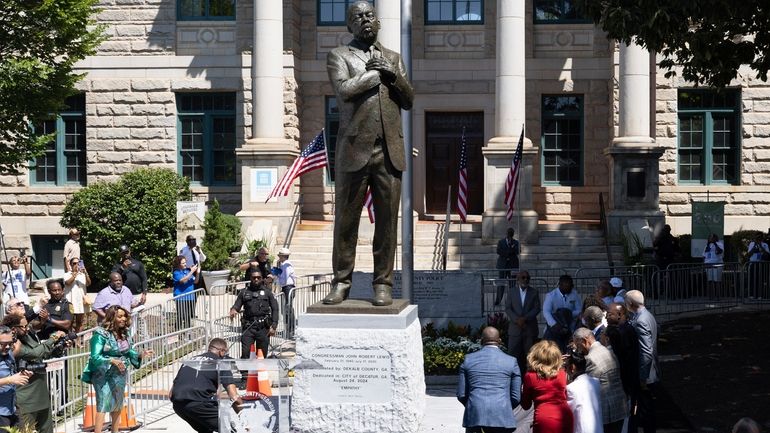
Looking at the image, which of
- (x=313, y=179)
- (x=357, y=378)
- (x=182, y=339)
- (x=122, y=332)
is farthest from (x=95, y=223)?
(x=357, y=378)

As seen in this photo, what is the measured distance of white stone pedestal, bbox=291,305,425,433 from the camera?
9484 millimetres

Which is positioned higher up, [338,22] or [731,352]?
[338,22]

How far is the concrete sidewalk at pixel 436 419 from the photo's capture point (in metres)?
12.9

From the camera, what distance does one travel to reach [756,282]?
22938 mm

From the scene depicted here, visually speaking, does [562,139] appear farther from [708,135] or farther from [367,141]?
[367,141]

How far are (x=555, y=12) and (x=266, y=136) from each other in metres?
9.01

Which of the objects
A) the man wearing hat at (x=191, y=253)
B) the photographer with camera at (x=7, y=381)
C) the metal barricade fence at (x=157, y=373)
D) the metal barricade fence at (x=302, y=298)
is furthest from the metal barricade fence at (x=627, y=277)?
the photographer with camera at (x=7, y=381)

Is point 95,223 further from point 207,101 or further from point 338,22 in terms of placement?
point 338,22

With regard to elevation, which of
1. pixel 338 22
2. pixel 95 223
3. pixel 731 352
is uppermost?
pixel 338 22

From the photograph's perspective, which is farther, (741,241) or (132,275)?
(741,241)

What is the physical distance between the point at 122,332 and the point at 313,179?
1819cm

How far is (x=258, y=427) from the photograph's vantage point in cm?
921

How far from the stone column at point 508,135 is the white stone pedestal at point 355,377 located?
1794 centimetres

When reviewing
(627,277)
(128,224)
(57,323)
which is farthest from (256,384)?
(128,224)
